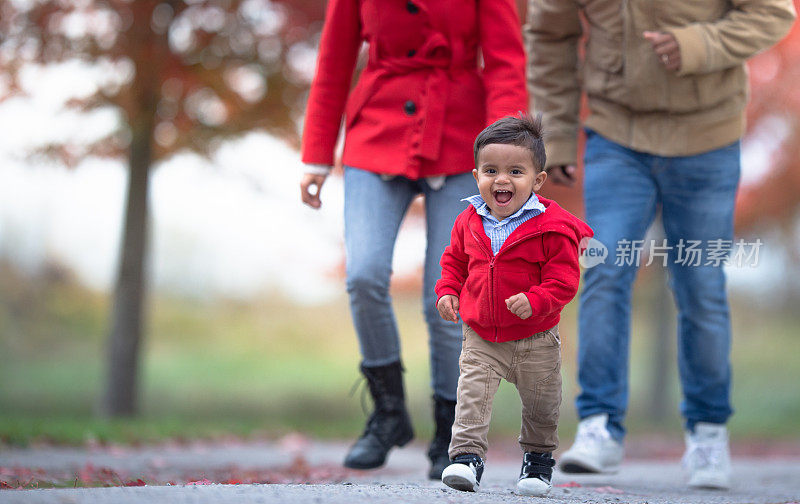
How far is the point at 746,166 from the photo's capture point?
10.2m

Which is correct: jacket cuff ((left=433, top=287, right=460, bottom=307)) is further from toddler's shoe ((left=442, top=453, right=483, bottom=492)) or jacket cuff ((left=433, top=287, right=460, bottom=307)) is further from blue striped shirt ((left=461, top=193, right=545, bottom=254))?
toddler's shoe ((left=442, top=453, right=483, bottom=492))

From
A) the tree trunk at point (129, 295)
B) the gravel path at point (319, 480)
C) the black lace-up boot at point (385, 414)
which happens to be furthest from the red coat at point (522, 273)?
the tree trunk at point (129, 295)

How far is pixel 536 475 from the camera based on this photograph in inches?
109

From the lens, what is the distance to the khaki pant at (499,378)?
8.64 feet

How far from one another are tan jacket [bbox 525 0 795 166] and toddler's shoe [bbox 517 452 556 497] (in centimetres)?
150

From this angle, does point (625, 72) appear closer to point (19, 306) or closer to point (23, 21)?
point (23, 21)

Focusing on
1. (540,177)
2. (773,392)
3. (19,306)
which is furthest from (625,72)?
(773,392)

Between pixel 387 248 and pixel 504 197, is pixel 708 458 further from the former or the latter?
pixel 504 197

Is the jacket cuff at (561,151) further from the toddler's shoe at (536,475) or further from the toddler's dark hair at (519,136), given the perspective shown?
the toddler's shoe at (536,475)

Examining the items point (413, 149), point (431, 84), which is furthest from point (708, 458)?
→ point (431, 84)

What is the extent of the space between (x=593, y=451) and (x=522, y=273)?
121 cm

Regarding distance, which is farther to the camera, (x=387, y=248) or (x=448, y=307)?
(x=387, y=248)

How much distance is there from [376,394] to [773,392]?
16.2 metres

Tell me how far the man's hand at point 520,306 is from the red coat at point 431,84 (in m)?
1.01
